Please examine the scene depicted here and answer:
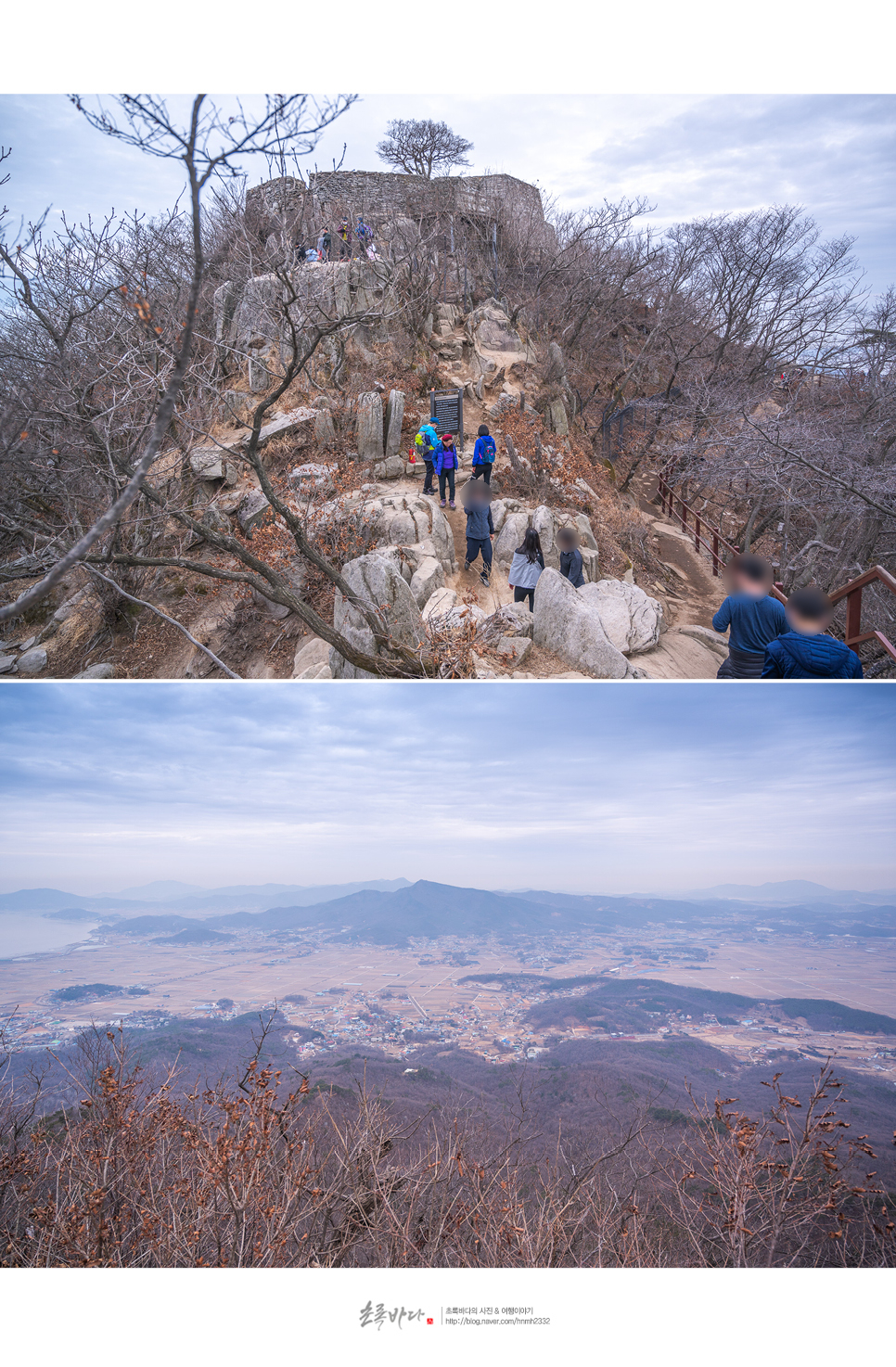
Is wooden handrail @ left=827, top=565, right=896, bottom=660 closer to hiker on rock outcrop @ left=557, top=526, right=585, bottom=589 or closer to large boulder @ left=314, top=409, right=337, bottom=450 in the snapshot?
hiker on rock outcrop @ left=557, top=526, right=585, bottom=589

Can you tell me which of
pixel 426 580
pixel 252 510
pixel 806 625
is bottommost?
pixel 806 625

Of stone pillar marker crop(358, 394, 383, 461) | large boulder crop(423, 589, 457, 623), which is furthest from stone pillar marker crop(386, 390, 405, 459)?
large boulder crop(423, 589, 457, 623)

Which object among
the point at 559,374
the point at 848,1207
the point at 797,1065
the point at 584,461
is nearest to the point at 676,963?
the point at 797,1065

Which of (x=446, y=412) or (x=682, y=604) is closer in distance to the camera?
(x=682, y=604)

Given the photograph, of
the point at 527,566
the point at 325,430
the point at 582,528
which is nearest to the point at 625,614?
the point at 527,566

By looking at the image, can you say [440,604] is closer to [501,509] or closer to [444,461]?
[501,509]
